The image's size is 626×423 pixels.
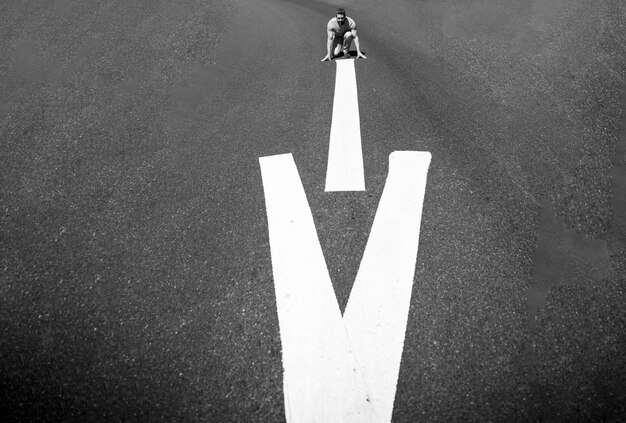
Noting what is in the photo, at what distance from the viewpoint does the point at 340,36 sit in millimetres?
6078

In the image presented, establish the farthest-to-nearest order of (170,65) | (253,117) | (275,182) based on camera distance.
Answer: (170,65) < (253,117) < (275,182)

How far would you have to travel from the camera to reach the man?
19.6ft

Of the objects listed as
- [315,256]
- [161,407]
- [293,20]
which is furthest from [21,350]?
[293,20]

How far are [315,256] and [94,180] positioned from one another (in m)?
2.67

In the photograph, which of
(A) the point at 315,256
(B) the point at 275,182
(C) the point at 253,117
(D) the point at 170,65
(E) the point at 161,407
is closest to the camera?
(E) the point at 161,407

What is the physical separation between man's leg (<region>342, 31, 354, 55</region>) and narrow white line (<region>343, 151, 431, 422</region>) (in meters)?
2.93

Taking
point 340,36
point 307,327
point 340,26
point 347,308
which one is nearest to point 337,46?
point 340,36

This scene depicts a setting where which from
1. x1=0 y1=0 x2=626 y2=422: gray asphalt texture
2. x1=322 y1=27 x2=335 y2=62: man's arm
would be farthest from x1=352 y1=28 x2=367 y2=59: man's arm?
x1=322 y1=27 x2=335 y2=62: man's arm

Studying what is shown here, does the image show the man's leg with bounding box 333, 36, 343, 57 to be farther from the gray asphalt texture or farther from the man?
the gray asphalt texture

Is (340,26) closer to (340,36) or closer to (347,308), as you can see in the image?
(340,36)

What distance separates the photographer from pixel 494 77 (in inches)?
219

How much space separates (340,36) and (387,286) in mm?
4528

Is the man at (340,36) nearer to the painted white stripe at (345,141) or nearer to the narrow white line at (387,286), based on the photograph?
the painted white stripe at (345,141)

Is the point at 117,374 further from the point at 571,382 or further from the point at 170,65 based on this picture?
the point at 170,65
